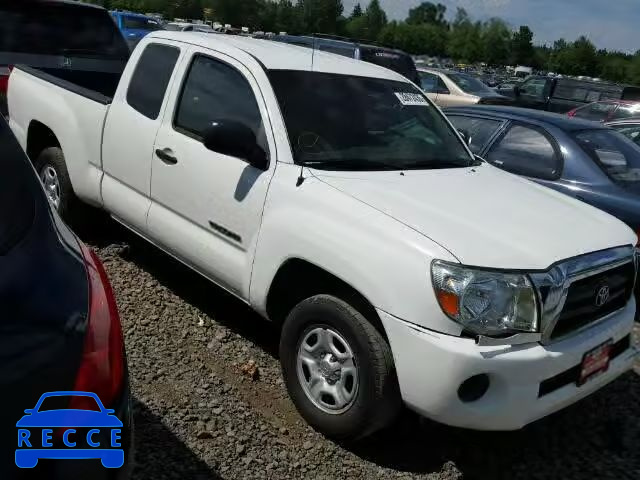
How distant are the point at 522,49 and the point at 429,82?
95375mm

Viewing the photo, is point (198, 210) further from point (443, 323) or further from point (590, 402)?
point (590, 402)

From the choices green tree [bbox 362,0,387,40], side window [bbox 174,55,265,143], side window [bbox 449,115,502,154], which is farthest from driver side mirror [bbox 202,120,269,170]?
green tree [bbox 362,0,387,40]

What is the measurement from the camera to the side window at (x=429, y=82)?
15797mm

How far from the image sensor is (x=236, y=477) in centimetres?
293

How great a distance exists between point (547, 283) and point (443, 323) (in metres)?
0.50

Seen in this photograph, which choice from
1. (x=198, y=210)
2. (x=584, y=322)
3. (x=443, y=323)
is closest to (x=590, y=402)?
(x=584, y=322)

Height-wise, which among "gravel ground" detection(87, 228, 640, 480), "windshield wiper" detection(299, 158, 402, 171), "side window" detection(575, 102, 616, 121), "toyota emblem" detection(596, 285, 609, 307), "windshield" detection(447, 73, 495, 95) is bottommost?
"gravel ground" detection(87, 228, 640, 480)

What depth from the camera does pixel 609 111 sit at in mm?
12031

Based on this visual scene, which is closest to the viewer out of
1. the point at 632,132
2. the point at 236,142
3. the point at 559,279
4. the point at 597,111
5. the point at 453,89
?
the point at 559,279

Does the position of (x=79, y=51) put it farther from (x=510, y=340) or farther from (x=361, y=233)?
(x=510, y=340)

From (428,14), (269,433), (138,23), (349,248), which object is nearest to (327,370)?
(269,433)

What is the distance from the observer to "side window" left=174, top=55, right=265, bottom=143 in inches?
149

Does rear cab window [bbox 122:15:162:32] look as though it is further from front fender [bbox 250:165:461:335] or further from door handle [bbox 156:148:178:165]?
front fender [bbox 250:165:461:335]

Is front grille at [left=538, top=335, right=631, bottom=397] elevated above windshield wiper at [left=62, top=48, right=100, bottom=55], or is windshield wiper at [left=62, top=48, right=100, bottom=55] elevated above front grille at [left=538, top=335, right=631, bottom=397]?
windshield wiper at [left=62, top=48, right=100, bottom=55]
